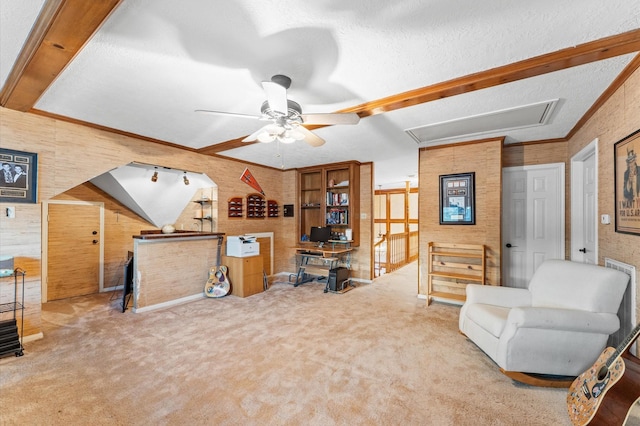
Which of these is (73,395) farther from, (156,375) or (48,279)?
(48,279)

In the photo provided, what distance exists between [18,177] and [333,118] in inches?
125

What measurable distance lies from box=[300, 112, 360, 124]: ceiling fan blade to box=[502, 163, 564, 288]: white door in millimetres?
3016

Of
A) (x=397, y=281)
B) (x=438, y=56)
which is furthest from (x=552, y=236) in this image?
(x=438, y=56)

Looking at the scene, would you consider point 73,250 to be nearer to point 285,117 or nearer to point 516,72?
point 285,117

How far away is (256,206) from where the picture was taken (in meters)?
5.41

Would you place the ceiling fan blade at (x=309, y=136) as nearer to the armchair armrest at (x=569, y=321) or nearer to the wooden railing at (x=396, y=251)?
the armchair armrest at (x=569, y=321)

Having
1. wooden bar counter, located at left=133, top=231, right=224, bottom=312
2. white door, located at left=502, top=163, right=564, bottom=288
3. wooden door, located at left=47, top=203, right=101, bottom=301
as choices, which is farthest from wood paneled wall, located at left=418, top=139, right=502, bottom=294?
wooden door, located at left=47, top=203, right=101, bottom=301

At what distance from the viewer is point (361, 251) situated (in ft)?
17.3

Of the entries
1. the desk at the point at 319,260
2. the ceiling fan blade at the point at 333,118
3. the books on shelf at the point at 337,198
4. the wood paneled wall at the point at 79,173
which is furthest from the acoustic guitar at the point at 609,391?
the books on shelf at the point at 337,198

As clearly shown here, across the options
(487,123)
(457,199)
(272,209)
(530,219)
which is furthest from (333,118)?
(272,209)

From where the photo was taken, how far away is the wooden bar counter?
142 inches

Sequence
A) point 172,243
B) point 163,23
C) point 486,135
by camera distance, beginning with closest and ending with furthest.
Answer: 1. point 163,23
2. point 486,135
3. point 172,243

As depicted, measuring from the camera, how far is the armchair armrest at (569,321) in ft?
6.45

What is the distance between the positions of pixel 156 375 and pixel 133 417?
48cm
